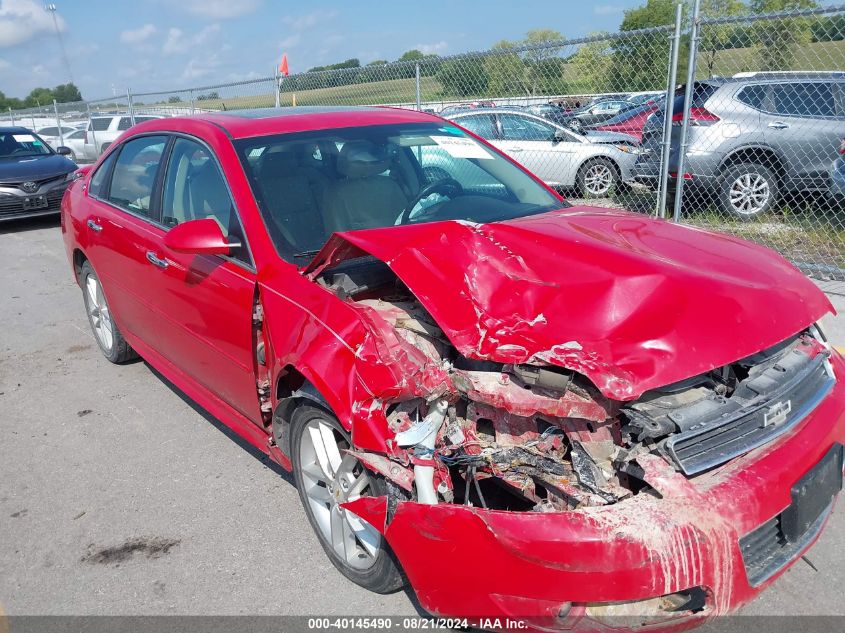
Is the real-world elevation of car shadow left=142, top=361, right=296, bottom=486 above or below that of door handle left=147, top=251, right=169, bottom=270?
below

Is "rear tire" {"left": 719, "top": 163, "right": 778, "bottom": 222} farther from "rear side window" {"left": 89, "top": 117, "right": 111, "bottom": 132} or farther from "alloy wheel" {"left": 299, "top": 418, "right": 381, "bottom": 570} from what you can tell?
"rear side window" {"left": 89, "top": 117, "right": 111, "bottom": 132}

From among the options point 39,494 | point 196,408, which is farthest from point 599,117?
point 39,494

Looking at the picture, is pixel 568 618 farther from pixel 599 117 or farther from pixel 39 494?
pixel 599 117

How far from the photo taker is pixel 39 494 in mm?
3611

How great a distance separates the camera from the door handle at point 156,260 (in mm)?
3702

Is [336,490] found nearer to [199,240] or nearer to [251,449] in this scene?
[199,240]

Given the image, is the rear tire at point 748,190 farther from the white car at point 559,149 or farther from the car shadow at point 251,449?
the car shadow at point 251,449

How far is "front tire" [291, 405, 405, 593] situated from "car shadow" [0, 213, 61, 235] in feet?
35.4

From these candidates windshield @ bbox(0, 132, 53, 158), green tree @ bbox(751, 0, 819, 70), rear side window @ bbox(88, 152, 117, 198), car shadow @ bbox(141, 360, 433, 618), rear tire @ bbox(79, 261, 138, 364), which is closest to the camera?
car shadow @ bbox(141, 360, 433, 618)

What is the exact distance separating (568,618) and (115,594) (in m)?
1.87

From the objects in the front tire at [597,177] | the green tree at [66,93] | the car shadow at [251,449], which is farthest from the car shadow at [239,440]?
the green tree at [66,93]

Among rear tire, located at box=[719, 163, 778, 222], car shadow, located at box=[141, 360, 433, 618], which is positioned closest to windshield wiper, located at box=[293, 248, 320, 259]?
car shadow, located at box=[141, 360, 433, 618]

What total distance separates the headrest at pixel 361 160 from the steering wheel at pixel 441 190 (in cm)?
24

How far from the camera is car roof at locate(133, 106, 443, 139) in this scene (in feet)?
11.9
